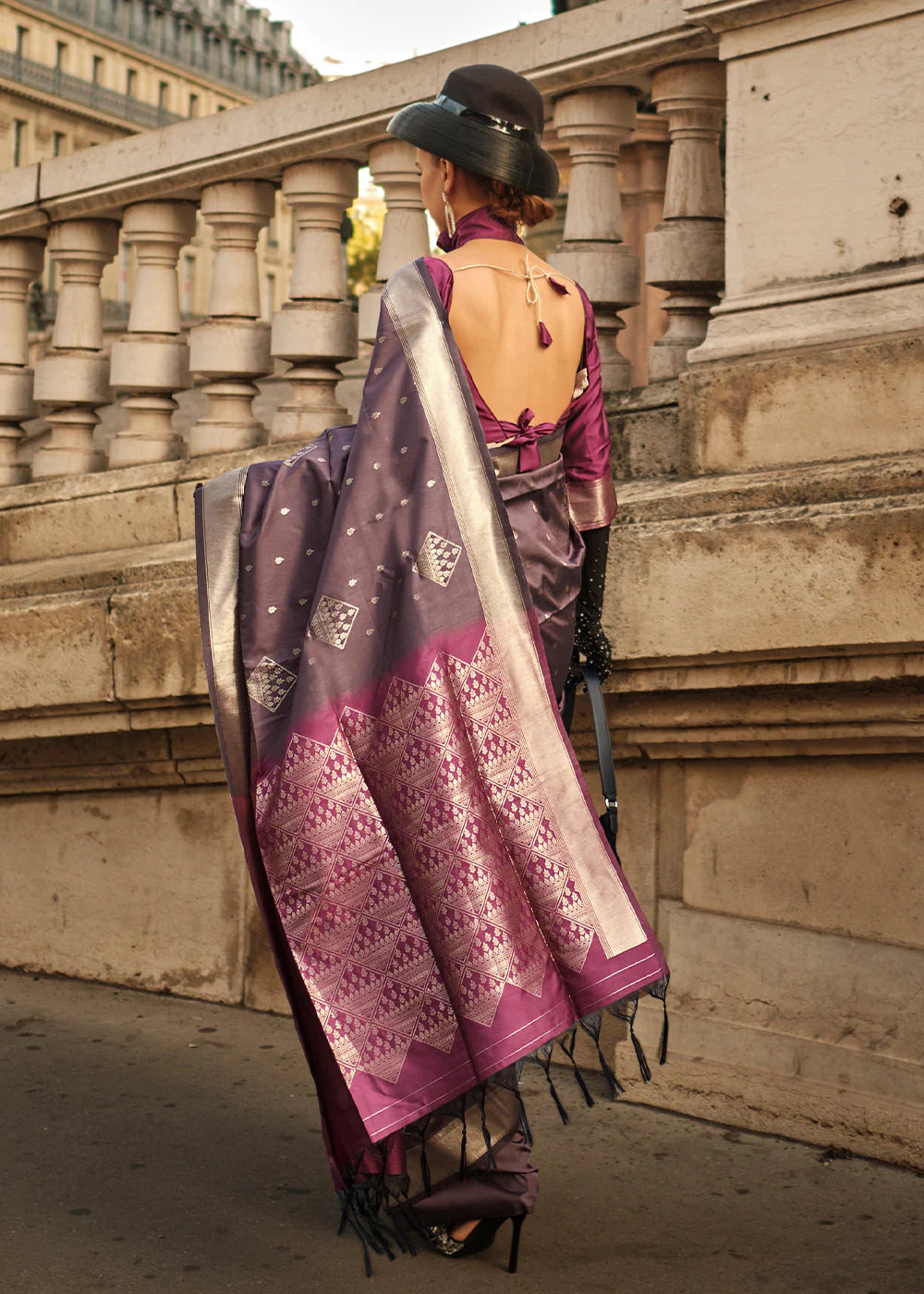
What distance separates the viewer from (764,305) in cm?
366

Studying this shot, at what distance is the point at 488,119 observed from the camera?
303 cm

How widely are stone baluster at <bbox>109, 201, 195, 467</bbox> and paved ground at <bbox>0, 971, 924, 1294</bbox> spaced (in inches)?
71.4

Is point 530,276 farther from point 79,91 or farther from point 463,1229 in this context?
point 79,91

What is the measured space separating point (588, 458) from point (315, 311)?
1557mm

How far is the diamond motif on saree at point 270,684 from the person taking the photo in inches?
116

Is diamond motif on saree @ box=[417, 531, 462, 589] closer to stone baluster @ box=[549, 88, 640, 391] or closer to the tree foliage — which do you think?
stone baluster @ box=[549, 88, 640, 391]

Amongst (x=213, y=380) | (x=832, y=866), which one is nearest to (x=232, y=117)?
(x=213, y=380)

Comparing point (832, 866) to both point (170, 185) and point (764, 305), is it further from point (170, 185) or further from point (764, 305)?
point (170, 185)

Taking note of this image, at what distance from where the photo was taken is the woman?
2.83 meters

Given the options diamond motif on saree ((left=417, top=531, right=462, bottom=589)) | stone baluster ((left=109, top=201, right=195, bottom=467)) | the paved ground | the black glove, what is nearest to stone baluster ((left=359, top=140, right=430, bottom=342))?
stone baluster ((left=109, top=201, right=195, bottom=467))

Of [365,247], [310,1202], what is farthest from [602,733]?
[365,247]

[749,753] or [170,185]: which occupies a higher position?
[170,185]

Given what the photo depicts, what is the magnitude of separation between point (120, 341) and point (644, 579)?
2110 millimetres

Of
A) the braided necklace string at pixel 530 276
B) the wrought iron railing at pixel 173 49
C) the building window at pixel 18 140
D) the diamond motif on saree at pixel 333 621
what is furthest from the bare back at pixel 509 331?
the wrought iron railing at pixel 173 49
